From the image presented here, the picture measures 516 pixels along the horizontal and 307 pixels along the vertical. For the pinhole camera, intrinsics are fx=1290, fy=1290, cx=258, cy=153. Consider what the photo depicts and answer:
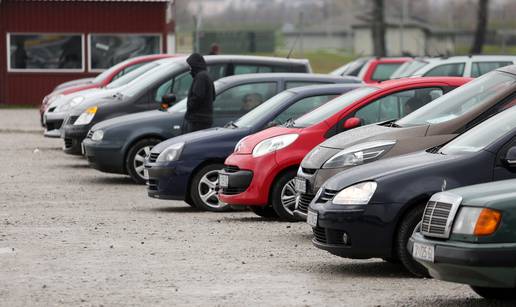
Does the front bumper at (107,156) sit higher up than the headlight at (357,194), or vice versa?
the headlight at (357,194)

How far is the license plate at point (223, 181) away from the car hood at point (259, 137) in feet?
0.98

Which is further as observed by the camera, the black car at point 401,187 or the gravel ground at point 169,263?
the black car at point 401,187

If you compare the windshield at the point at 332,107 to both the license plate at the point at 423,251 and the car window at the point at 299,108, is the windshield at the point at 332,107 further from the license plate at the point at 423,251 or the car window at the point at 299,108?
the license plate at the point at 423,251

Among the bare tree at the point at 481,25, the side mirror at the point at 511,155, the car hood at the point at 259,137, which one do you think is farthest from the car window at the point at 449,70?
the bare tree at the point at 481,25

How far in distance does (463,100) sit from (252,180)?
2.89 meters

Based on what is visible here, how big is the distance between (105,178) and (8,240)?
7.55 meters

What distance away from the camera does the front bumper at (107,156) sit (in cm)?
1788

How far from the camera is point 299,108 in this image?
1473 cm

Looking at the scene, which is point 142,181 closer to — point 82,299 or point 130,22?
point 82,299

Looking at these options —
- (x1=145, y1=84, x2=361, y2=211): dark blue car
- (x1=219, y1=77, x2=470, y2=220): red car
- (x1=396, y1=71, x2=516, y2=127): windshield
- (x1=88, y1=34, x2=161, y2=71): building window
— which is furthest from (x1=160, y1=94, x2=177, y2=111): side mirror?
(x1=88, y1=34, x2=161, y2=71): building window

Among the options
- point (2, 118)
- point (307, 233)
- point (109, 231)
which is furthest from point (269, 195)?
point (2, 118)

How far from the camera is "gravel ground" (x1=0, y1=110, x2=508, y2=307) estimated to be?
8883 millimetres

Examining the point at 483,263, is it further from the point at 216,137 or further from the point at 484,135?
the point at 216,137

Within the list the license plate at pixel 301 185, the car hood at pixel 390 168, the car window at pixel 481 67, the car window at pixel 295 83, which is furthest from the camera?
the car window at pixel 481 67
